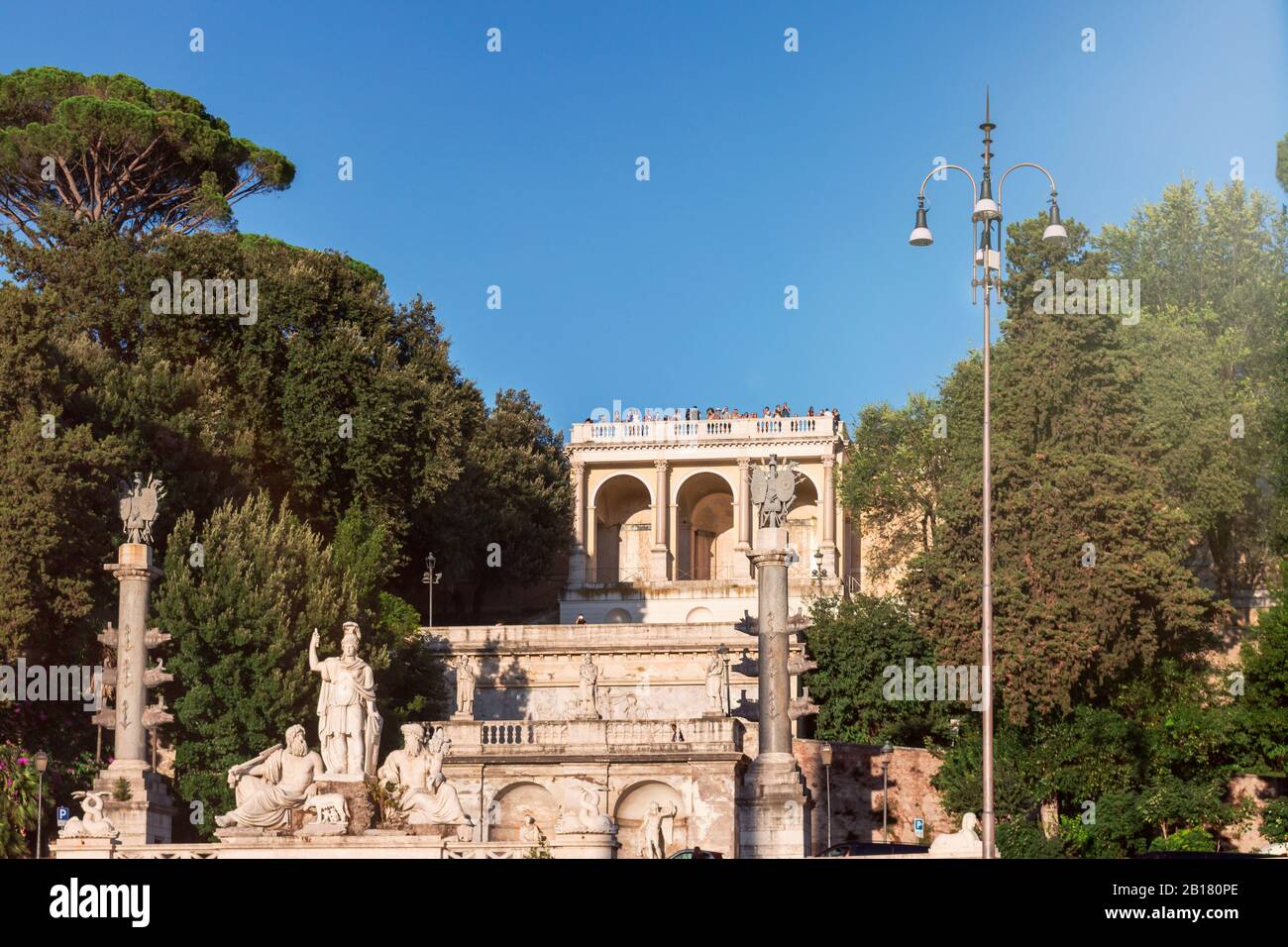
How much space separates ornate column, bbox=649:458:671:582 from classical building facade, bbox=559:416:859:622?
0.04 meters

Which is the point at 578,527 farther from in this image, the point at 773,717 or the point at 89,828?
the point at 89,828

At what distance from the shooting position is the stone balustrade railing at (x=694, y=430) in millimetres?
71062

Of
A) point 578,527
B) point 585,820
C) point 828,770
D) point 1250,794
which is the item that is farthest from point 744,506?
point 585,820

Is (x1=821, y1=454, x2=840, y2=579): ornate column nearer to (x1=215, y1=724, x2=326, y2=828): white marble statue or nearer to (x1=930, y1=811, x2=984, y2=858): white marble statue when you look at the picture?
(x1=930, y1=811, x2=984, y2=858): white marble statue

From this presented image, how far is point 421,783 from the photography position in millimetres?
29766

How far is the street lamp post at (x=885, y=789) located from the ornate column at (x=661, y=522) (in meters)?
26.7

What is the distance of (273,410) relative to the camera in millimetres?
48750

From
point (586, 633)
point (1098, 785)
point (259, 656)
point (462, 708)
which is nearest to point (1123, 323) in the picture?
point (1098, 785)

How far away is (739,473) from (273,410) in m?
26.6

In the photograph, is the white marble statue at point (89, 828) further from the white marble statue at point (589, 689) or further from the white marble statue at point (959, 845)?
the white marble statue at point (589, 689)

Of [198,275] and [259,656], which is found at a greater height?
[198,275]

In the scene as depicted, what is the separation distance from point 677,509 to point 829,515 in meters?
6.85

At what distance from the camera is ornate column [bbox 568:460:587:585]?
68.9 meters
